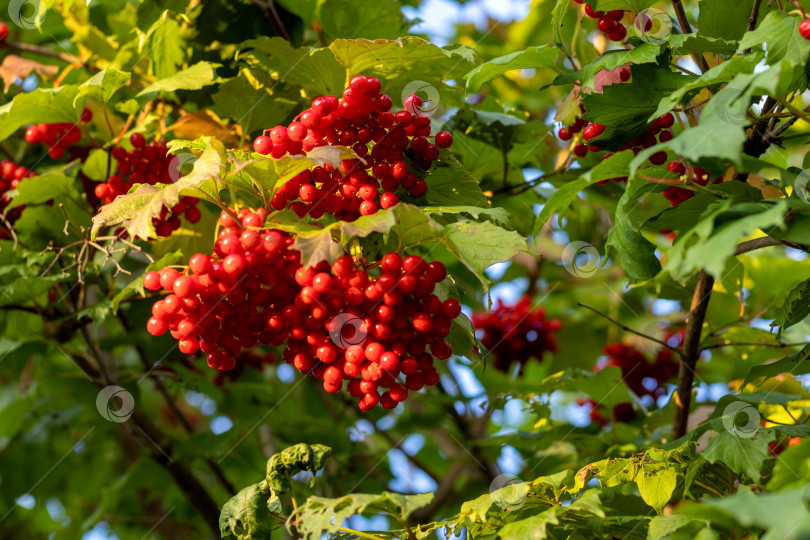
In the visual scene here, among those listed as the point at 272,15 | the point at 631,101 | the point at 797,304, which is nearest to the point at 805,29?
the point at 631,101

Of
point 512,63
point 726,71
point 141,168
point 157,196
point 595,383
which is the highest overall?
point 726,71

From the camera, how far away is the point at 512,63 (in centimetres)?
186

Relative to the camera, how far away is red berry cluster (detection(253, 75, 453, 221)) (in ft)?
5.49

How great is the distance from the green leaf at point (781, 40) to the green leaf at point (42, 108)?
6.26 ft

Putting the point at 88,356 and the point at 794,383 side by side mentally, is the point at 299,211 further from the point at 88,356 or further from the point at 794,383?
the point at 794,383

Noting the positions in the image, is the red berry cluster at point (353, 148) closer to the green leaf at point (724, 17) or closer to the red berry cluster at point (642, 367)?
the green leaf at point (724, 17)

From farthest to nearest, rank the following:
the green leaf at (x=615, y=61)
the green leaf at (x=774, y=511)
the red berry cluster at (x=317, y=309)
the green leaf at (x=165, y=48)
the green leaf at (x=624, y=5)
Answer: the green leaf at (x=165, y=48), the green leaf at (x=624, y=5), the green leaf at (x=615, y=61), the red berry cluster at (x=317, y=309), the green leaf at (x=774, y=511)

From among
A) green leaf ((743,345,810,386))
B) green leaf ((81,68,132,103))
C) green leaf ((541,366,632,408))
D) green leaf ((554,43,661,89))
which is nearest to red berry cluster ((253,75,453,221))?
green leaf ((554,43,661,89))

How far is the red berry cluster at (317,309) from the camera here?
60.4 inches

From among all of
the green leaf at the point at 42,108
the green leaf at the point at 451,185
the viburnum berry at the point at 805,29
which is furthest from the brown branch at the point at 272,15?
the viburnum berry at the point at 805,29

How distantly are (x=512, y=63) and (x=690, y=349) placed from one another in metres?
0.97

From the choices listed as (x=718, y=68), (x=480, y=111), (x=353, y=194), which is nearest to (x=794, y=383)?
(x=480, y=111)

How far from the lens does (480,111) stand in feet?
8.07

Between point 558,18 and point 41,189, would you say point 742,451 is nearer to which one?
point 558,18
